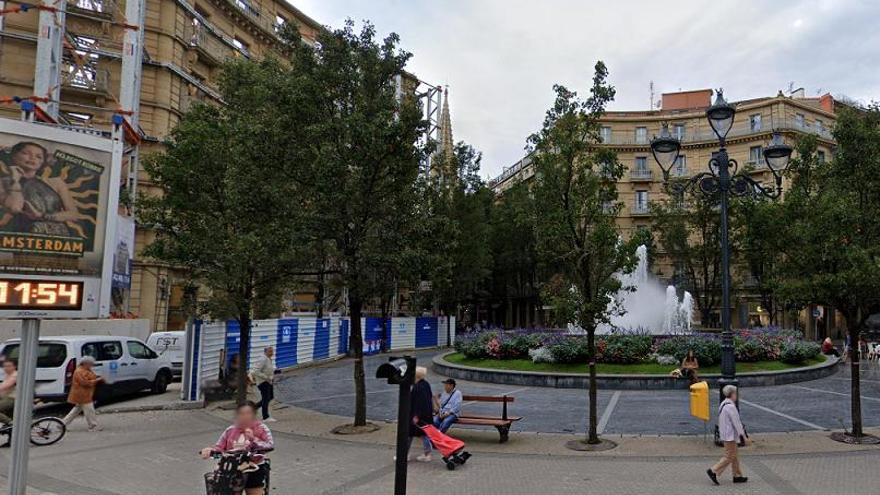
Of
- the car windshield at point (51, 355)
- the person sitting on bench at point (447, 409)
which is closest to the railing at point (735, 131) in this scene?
the person sitting on bench at point (447, 409)

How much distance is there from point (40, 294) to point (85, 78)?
3196cm

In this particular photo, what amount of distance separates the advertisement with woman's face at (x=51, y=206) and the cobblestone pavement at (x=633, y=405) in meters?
8.66

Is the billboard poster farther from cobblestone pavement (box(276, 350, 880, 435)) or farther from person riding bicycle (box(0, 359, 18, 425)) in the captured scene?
person riding bicycle (box(0, 359, 18, 425))

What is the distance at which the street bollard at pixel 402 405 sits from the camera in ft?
16.5

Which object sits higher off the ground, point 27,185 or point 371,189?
point 371,189

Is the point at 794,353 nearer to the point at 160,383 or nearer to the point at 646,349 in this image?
the point at 646,349

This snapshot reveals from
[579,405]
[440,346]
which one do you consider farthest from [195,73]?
[579,405]

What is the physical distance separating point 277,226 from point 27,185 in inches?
242

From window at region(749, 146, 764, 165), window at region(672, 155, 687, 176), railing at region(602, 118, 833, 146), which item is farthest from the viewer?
window at region(672, 155, 687, 176)

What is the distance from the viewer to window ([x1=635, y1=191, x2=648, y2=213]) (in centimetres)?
5701

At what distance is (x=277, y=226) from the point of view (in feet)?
Answer: 38.3

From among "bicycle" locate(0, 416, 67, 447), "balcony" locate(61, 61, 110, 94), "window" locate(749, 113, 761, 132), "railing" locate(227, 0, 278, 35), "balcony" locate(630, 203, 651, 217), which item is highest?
"railing" locate(227, 0, 278, 35)

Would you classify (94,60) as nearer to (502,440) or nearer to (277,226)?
(277,226)

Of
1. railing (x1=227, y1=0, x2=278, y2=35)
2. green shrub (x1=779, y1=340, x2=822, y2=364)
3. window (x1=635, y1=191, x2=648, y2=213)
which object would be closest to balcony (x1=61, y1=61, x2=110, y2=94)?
railing (x1=227, y1=0, x2=278, y2=35)
